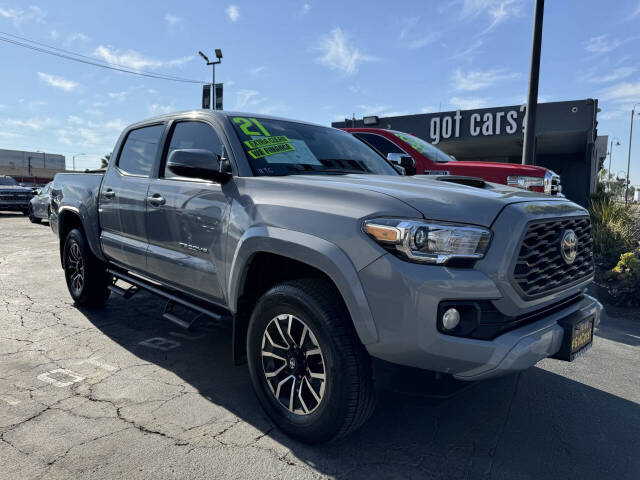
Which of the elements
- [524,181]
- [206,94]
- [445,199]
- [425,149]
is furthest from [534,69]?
[206,94]

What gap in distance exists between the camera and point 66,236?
537cm

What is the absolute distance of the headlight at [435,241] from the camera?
2.09 metres

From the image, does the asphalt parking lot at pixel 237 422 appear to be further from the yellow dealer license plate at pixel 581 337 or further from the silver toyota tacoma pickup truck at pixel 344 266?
the yellow dealer license plate at pixel 581 337

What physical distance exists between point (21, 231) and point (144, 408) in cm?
1291

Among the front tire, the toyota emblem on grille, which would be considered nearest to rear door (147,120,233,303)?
the front tire

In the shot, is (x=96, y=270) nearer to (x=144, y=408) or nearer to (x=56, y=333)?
(x=56, y=333)

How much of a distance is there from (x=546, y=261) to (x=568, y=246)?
245 millimetres

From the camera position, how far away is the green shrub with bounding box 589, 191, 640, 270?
7.79 metres

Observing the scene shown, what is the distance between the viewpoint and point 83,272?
16.2 ft

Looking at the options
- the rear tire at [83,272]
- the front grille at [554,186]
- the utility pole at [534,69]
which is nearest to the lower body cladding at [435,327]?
the rear tire at [83,272]

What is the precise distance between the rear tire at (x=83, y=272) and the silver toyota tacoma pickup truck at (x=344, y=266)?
1558mm

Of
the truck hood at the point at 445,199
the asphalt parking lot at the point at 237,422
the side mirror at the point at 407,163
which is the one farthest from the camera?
the side mirror at the point at 407,163

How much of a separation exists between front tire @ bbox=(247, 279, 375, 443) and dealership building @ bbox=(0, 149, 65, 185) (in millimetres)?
78251

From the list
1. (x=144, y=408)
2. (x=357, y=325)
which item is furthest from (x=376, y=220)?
(x=144, y=408)
